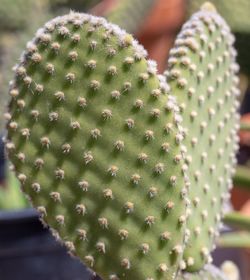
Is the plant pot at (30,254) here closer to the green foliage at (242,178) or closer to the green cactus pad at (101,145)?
A: the green foliage at (242,178)

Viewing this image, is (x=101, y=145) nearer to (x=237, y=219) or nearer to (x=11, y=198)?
(x=237, y=219)

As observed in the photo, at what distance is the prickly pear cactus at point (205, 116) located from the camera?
0.69 m

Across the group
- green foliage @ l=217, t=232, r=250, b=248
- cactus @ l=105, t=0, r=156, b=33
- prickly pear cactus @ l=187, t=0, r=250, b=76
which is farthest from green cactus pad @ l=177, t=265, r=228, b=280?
cactus @ l=105, t=0, r=156, b=33

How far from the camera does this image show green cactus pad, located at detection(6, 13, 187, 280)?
589mm

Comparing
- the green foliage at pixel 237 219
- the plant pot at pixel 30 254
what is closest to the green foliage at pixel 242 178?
the green foliage at pixel 237 219

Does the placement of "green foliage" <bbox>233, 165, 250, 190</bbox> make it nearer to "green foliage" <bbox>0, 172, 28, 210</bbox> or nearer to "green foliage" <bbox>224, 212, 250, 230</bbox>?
"green foliage" <bbox>224, 212, 250, 230</bbox>

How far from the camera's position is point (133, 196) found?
599 millimetres

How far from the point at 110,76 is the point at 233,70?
0.28 meters

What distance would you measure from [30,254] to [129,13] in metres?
0.50

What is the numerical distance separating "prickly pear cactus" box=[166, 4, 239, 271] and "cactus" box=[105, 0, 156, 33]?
1.79ft

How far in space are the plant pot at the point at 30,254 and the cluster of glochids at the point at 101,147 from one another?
67cm

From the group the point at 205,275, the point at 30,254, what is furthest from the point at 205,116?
the point at 30,254

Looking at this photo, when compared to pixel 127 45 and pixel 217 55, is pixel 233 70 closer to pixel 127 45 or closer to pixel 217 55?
pixel 217 55

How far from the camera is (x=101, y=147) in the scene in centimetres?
60
